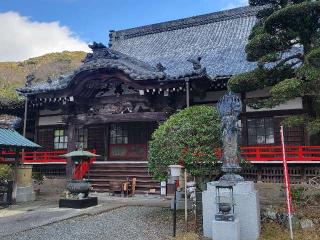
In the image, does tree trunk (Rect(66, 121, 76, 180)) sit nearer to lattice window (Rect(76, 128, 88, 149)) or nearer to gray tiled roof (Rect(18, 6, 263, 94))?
gray tiled roof (Rect(18, 6, 263, 94))

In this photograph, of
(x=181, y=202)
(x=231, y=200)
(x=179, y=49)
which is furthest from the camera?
(x=179, y=49)

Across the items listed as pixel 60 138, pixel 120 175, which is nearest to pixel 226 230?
pixel 120 175

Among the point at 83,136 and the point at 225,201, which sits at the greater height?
the point at 83,136

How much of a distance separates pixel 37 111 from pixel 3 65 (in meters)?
95.1

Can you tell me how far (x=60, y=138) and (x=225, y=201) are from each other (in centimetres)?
1486

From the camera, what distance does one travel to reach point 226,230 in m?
8.09

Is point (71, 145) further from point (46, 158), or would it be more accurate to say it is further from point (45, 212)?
point (45, 212)

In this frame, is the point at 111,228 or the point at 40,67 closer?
the point at 111,228

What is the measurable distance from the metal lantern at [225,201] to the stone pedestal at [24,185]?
32.8 feet

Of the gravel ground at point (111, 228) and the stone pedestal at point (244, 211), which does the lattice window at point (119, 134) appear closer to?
the gravel ground at point (111, 228)

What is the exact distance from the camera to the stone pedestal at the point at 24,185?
15133mm

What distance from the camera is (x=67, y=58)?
11162 centimetres

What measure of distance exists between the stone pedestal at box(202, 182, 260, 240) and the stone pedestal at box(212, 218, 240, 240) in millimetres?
383

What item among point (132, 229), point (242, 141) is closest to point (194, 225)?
point (132, 229)
